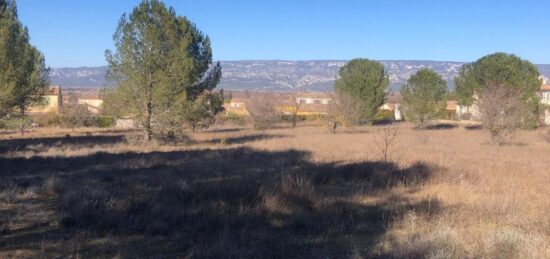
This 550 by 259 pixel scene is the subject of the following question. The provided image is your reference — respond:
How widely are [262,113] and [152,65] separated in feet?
83.7

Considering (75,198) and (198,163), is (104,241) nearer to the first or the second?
(75,198)

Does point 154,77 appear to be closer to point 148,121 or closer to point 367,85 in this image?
point 148,121

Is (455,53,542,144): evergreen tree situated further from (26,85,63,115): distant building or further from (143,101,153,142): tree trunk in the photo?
(26,85,63,115): distant building

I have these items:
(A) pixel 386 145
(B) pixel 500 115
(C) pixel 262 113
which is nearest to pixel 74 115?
(C) pixel 262 113

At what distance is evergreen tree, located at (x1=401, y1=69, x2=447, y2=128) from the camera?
165 ft

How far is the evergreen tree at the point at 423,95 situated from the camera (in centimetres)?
5038

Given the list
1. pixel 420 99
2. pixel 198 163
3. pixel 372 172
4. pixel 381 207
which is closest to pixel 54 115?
pixel 420 99

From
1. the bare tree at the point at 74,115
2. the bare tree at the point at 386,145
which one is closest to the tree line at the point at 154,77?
the bare tree at the point at 386,145

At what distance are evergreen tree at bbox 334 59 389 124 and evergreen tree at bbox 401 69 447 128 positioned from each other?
2.40 metres

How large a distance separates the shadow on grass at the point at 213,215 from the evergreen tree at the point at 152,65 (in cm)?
1347

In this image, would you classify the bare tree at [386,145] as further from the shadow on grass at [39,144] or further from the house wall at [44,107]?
the house wall at [44,107]

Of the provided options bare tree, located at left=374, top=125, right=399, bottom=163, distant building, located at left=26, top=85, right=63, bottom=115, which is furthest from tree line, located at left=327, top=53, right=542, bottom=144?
distant building, located at left=26, top=85, right=63, bottom=115

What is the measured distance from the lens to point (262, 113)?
51781mm

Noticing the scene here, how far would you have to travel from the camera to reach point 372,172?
13.4 meters
